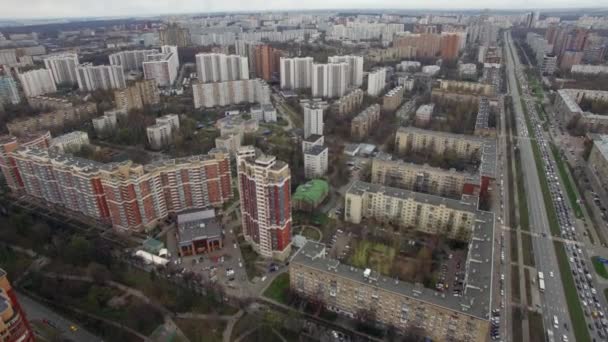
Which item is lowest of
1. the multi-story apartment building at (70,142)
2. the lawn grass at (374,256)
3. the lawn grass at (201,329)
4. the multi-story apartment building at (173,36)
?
the lawn grass at (201,329)

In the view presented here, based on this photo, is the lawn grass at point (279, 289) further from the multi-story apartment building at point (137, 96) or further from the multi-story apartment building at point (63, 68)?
the multi-story apartment building at point (63, 68)

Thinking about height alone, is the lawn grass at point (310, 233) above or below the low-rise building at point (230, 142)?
below

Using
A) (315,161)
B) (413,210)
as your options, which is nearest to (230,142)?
(315,161)

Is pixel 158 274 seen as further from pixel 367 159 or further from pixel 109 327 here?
pixel 367 159

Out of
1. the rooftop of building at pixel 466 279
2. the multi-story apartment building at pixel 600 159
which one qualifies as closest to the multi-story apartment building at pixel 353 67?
the multi-story apartment building at pixel 600 159

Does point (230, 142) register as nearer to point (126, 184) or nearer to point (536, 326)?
point (126, 184)

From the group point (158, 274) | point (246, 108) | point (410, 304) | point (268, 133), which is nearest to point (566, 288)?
point (410, 304)

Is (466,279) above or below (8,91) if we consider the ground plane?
below
